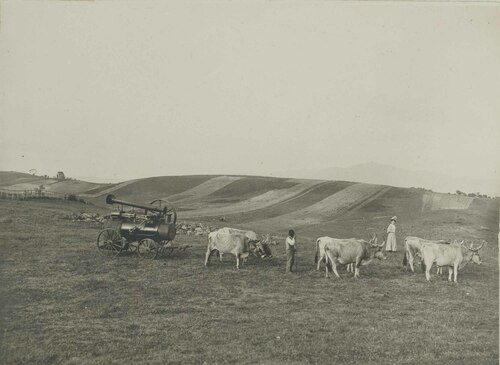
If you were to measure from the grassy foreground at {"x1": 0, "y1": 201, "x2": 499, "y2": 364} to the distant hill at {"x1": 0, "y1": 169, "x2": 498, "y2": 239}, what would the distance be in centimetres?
1382

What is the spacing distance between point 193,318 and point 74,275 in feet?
17.6

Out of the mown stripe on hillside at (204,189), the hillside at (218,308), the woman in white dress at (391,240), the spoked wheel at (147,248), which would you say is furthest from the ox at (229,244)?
the mown stripe on hillside at (204,189)

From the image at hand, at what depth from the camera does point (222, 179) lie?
55.6m

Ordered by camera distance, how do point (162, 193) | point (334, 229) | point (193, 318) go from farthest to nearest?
point (162, 193)
point (334, 229)
point (193, 318)

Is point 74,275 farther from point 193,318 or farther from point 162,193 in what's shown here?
point 162,193

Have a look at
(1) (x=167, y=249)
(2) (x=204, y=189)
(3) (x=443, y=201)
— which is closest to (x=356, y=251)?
(1) (x=167, y=249)

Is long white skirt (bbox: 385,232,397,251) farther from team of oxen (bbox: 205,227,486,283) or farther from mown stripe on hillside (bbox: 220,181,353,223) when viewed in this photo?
mown stripe on hillside (bbox: 220,181,353,223)

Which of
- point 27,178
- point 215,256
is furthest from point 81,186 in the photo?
point 215,256

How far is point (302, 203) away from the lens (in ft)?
138

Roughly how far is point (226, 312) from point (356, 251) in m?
6.37

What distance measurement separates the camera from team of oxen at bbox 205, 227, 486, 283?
51.0ft

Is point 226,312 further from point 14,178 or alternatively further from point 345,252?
point 14,178

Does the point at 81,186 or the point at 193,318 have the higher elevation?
the point at 81,186

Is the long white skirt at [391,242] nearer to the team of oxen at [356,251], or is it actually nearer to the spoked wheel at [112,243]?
the team of oxen at [356,251]
